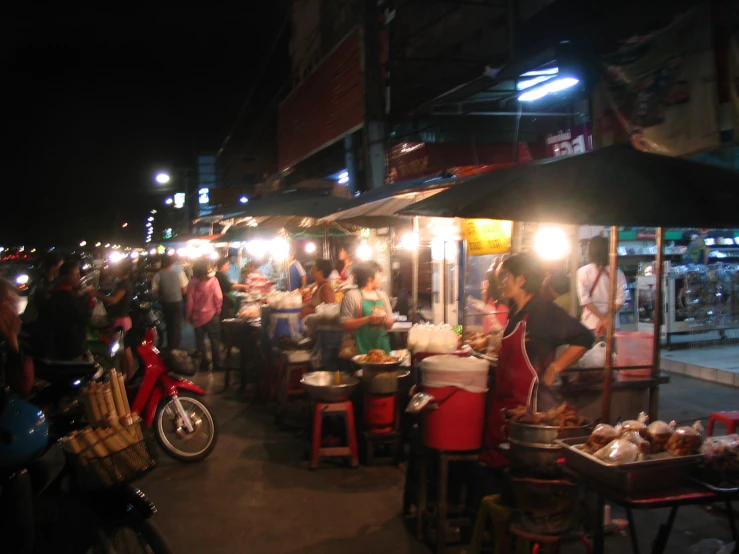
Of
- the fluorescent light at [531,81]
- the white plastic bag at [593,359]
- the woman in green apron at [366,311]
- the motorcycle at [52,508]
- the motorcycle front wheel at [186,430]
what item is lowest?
the motorcycle front wheel at [186,430]

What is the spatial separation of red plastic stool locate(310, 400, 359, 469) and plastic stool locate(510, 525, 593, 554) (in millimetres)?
2943

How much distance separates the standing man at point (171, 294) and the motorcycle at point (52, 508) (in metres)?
8.49

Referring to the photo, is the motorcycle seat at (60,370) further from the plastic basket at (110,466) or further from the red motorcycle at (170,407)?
the plastic basket at (110,466)

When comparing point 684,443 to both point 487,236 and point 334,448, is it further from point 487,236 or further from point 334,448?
point 487,236

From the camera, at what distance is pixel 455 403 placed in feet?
14.9

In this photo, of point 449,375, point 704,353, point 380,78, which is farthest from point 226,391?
point 704,353

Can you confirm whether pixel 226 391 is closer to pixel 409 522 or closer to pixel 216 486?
pixel 216 486

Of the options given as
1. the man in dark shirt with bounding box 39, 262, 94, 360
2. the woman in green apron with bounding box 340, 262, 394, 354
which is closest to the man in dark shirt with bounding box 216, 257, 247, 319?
the man in dark shirt with bounding box 39, 262, 94, 360

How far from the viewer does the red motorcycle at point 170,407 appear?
6.43 metres

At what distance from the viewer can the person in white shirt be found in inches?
302

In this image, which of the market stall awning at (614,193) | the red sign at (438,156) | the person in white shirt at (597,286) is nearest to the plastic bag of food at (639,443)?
the market stall awning at (614,193)

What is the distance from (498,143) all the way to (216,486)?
10137 mm

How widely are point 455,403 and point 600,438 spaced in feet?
4.52

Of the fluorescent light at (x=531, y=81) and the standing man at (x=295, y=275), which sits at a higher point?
the fluorescent light at (x=531, y=81)
